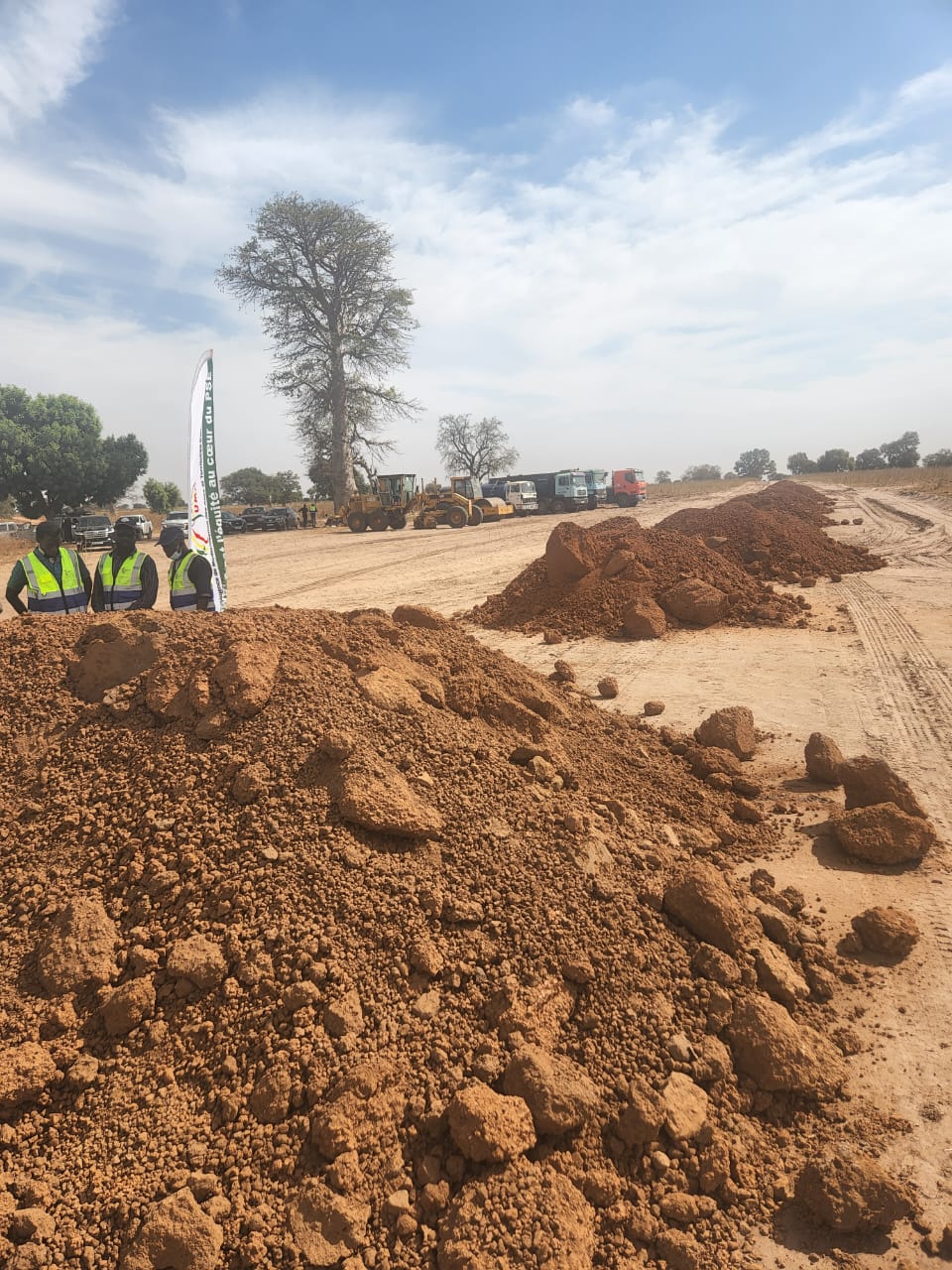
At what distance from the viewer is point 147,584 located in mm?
5230

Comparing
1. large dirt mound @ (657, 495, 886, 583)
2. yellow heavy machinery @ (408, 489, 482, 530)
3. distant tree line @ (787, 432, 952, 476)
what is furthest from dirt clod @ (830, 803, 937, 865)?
distant tree line @ (787, 432, 952, 476)

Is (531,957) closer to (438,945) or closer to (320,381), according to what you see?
(438,945)

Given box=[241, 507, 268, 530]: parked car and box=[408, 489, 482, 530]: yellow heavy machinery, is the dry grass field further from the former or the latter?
box=[241, 507, 268, 530]: parked car

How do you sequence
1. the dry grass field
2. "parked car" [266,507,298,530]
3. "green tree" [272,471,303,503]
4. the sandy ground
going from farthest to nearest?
"green tree" [272,471,303,503]
the dry grass field
"parked car" [266,507,298,530]
the sandy ground

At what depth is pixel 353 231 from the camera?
109 feet

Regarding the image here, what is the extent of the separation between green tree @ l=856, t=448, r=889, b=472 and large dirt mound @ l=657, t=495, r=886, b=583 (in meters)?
89.4

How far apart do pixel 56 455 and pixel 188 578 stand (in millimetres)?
33982

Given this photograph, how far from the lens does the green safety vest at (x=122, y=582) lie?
5.10 m

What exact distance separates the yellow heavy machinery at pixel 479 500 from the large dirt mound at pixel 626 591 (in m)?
19.2

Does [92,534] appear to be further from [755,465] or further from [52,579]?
[755,465]

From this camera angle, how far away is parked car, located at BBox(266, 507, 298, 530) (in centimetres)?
3053

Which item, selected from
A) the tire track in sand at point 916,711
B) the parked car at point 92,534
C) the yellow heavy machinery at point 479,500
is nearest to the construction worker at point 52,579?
the tire track in sand at point 916,711

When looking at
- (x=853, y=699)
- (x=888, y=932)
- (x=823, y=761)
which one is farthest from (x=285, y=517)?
(x=888, y=932)

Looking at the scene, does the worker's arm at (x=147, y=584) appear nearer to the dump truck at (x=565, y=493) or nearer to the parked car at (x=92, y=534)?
the parked car at (x=92, y=534)
